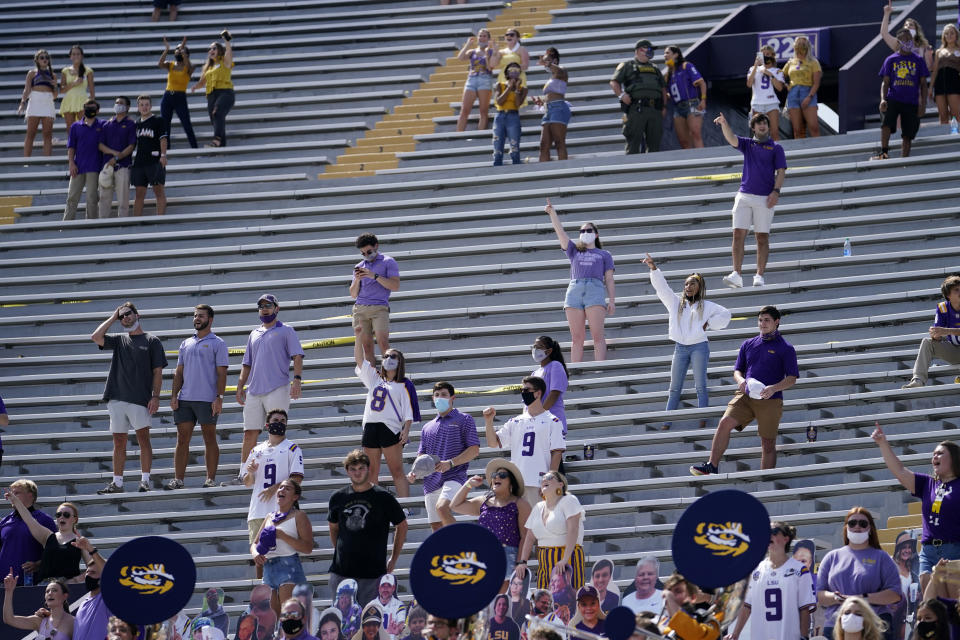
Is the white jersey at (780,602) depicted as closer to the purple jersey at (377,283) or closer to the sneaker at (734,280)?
the purple jersey at (377,283)

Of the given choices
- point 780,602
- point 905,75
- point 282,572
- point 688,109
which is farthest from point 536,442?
point 688,109

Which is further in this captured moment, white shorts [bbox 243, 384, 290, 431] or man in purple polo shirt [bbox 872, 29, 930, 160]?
man in purple polo shirt [bbox 872, 29, 930, 160]

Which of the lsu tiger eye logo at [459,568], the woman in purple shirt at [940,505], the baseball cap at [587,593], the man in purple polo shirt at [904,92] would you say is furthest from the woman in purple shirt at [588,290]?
the lsu tiger eye logo at [459,568]

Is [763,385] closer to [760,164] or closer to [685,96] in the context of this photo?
[760,164]

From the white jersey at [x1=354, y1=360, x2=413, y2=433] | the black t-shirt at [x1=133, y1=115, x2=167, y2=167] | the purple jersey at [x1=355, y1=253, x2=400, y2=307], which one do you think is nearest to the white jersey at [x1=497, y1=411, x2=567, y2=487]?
the white jersey at [x1=354, y1=360, x2=413, y2=433]

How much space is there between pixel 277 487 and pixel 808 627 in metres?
4.22

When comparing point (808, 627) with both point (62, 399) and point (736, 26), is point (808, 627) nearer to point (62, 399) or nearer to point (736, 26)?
point (62, 399)

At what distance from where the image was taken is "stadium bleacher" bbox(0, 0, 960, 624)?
13227 mm

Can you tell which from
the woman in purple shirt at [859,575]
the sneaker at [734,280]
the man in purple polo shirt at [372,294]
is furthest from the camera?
the sneaker at [734,280]

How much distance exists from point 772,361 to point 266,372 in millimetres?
4187

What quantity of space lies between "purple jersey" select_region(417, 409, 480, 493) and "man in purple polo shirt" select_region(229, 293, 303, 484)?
5.98 ft

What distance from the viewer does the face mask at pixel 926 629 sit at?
8812 mm

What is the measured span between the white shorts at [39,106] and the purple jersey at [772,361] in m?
10.8

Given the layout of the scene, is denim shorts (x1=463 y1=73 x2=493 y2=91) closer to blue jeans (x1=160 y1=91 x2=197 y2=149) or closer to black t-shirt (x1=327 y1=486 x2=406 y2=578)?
blue jeans (x1=160 y1=91 x2=197 y2=149)
